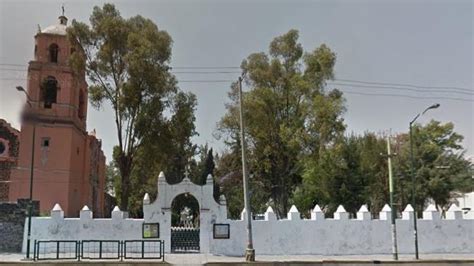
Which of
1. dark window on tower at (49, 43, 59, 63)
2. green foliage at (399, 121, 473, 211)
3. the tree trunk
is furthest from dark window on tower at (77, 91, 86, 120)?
green foliage at (399, 121, 473, 211)

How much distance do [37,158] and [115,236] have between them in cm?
1554

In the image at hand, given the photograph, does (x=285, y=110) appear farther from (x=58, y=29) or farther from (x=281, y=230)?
(x=58, y=29)

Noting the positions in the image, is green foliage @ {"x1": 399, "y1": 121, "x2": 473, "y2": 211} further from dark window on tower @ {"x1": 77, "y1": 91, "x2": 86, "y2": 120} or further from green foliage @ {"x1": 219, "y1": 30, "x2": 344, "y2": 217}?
dark window on tower @ {"x1": 77, "y1": 91, "x2": 86, "y2": 120}

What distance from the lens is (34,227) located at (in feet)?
91.8

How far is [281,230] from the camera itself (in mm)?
29062

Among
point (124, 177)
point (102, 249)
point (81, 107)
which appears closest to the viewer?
point (102, 249)

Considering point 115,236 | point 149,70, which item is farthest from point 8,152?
point 115,236

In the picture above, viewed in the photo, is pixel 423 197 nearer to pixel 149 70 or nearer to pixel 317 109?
pixel 317 109

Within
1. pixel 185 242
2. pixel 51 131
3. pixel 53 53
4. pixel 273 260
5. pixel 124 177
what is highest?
pixel 53 53

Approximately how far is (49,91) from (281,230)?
23.1 meters

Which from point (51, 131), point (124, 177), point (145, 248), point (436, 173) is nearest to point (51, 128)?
point (51, 131)

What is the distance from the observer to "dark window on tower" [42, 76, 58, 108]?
4078 cm

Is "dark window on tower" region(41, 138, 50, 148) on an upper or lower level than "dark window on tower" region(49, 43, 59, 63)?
lower

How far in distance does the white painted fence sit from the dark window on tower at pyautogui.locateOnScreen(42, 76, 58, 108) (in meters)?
14.8
